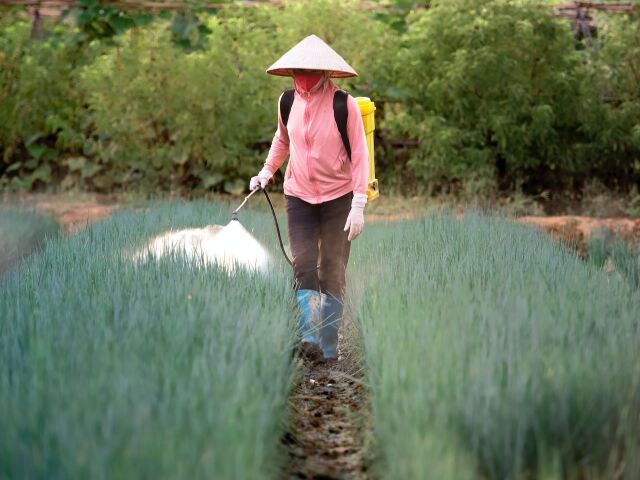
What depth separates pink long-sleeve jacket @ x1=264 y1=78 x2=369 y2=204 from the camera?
14.4ft

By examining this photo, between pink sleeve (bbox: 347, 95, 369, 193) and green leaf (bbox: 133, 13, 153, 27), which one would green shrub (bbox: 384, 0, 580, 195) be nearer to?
green leaf (bbox: 133, 13, 153, 27)

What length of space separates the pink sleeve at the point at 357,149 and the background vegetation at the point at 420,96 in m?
6.28

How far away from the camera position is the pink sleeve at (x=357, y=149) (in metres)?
4.35

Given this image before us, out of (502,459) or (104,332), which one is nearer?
(502,459)

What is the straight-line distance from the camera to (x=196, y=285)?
3.91 m

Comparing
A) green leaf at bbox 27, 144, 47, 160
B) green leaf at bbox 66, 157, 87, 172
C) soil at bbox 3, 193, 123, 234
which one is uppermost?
green leaf at bbox 27, 144, 47, 160

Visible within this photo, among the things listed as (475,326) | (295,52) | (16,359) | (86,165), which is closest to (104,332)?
(16,359)

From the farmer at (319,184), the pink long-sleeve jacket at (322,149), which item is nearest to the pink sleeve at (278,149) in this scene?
the farmer at (319,184)

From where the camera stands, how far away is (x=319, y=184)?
4.48m

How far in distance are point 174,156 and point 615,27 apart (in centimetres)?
550

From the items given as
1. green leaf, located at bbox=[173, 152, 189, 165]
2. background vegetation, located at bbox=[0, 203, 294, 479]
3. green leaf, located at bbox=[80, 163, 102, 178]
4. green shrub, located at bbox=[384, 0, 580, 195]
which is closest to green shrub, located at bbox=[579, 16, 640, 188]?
green shrub, located at bbox=[384, 0, 580, 195]

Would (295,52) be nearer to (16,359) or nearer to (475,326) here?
(475,326)

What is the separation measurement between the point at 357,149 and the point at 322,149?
0.56 ft

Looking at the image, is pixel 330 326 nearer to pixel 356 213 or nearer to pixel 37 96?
pixel 356 213
